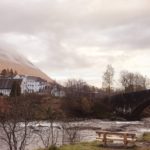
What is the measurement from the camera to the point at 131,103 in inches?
3814

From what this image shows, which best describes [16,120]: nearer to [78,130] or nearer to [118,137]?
[118,137]

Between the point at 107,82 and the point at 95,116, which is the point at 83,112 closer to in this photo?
the point at 95,116

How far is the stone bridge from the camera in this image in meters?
92.9

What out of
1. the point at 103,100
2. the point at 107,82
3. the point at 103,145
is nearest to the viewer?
the point at 103,145

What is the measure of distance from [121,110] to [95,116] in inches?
247

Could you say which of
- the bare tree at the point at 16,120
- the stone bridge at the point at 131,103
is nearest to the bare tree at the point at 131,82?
the stone bridge at the point at 131,103

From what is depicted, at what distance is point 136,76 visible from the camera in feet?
469

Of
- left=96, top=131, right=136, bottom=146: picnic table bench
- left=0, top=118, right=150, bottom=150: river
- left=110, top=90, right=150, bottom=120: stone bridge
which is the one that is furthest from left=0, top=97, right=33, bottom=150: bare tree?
left=110, top=90, right=150, bottom=120: stone bridge

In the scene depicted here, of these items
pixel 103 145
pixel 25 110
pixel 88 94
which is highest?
pixel 88 94

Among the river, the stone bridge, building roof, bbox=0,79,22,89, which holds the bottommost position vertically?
the river

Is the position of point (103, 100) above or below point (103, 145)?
above

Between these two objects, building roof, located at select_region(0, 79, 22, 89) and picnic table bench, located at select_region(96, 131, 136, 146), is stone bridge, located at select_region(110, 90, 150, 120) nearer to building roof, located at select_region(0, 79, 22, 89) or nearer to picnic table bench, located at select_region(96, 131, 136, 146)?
building roof, located at select_region(0, 79, 22, 89)

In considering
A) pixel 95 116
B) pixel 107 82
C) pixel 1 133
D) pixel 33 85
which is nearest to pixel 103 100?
pixel 95 116

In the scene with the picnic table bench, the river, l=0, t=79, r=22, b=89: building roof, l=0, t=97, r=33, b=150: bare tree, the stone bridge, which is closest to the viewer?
l=0, t=97, r=33, b=150: bare tree
